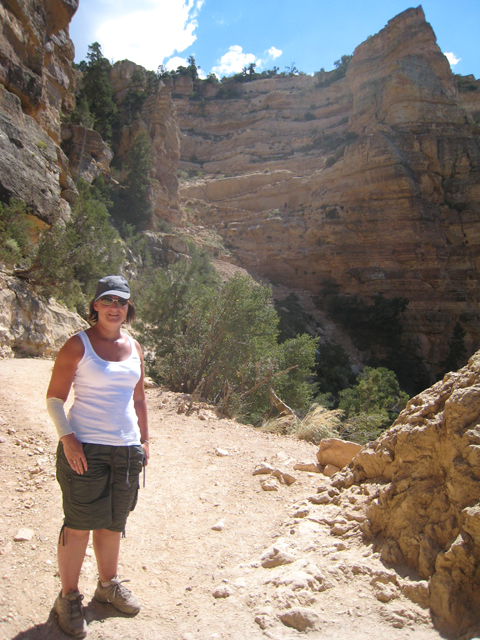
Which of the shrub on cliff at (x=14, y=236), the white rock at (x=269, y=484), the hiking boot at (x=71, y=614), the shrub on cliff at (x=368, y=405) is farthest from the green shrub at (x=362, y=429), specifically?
the shrub on cliff at (x=14, y=236)

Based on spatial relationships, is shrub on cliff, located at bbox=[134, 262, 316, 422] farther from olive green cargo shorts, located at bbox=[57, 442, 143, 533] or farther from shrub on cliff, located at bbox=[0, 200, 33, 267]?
olive green cargo shorts, located at bbox=[57, 442, 143, 533]

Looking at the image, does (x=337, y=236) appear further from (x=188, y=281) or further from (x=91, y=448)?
(x=91, y=448)

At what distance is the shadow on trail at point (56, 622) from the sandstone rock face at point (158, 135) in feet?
83.3

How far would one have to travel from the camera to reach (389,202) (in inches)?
1011

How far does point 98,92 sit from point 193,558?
91.2 ft

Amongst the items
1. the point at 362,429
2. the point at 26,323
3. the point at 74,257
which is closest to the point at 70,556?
the point at 26,323

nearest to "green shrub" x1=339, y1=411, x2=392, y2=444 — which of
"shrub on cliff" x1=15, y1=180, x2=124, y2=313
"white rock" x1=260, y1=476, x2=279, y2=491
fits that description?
"white rock" x1=260, y1=476, x2=279, y2=491

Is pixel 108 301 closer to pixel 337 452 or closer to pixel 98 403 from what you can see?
pixel 98 403

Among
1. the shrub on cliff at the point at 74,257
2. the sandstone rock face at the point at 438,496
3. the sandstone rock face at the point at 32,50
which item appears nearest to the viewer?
the sandstone rock face at the point at 438,496

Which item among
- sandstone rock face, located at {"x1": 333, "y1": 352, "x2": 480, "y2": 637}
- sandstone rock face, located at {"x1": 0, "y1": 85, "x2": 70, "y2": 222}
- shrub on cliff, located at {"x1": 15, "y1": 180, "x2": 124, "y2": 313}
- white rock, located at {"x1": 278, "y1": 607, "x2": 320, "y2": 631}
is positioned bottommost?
white rock, located at {"x1": 278, "y1": 607, "x2": 320, "y2": 631}

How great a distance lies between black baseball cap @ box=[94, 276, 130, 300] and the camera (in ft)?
6.96

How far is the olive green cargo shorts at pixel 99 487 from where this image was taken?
1899mm

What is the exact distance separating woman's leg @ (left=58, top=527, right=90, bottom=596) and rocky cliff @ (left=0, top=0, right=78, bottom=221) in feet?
29.7

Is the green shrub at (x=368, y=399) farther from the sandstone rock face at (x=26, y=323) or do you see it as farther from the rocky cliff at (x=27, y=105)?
the rocky cliff at (x=27, y=105)
